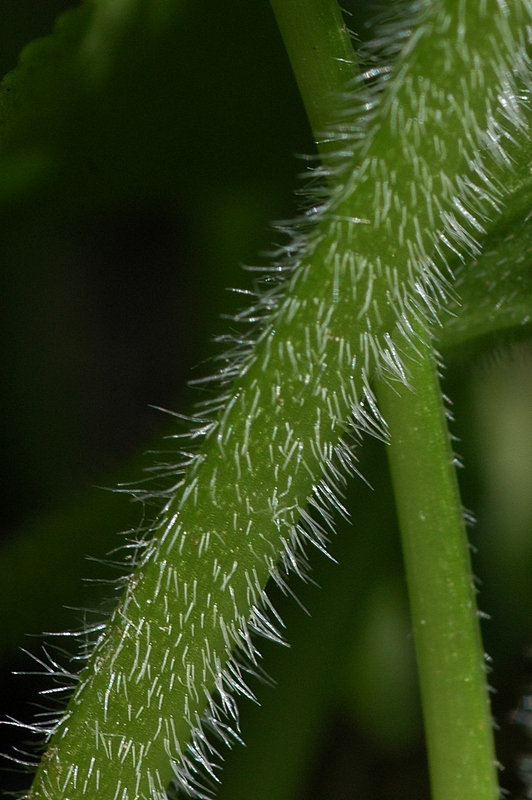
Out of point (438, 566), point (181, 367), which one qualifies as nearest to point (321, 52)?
point (438, 566)

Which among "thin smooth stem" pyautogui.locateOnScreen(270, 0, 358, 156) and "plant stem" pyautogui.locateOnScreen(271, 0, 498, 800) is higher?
"thin smooth stem" pyautogui.locateOnScreen(270, 0, 358, 156)

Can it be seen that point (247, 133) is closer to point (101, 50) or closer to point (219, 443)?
point (101, 50)

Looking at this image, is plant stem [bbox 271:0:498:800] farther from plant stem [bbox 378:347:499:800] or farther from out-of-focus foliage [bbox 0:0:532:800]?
out-of-focus foliage [bbox 0:0:532:800]

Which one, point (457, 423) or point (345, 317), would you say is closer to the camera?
point (345, 317)

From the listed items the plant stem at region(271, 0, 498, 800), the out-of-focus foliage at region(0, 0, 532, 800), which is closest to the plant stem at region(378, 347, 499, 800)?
the plant stem at region(271, 0, 498, 800)

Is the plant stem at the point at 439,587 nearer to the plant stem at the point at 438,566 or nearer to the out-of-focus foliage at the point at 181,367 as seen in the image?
the plant stem at the point at 438,566

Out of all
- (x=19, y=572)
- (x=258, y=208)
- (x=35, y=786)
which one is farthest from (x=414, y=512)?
(x=258, y=208)
